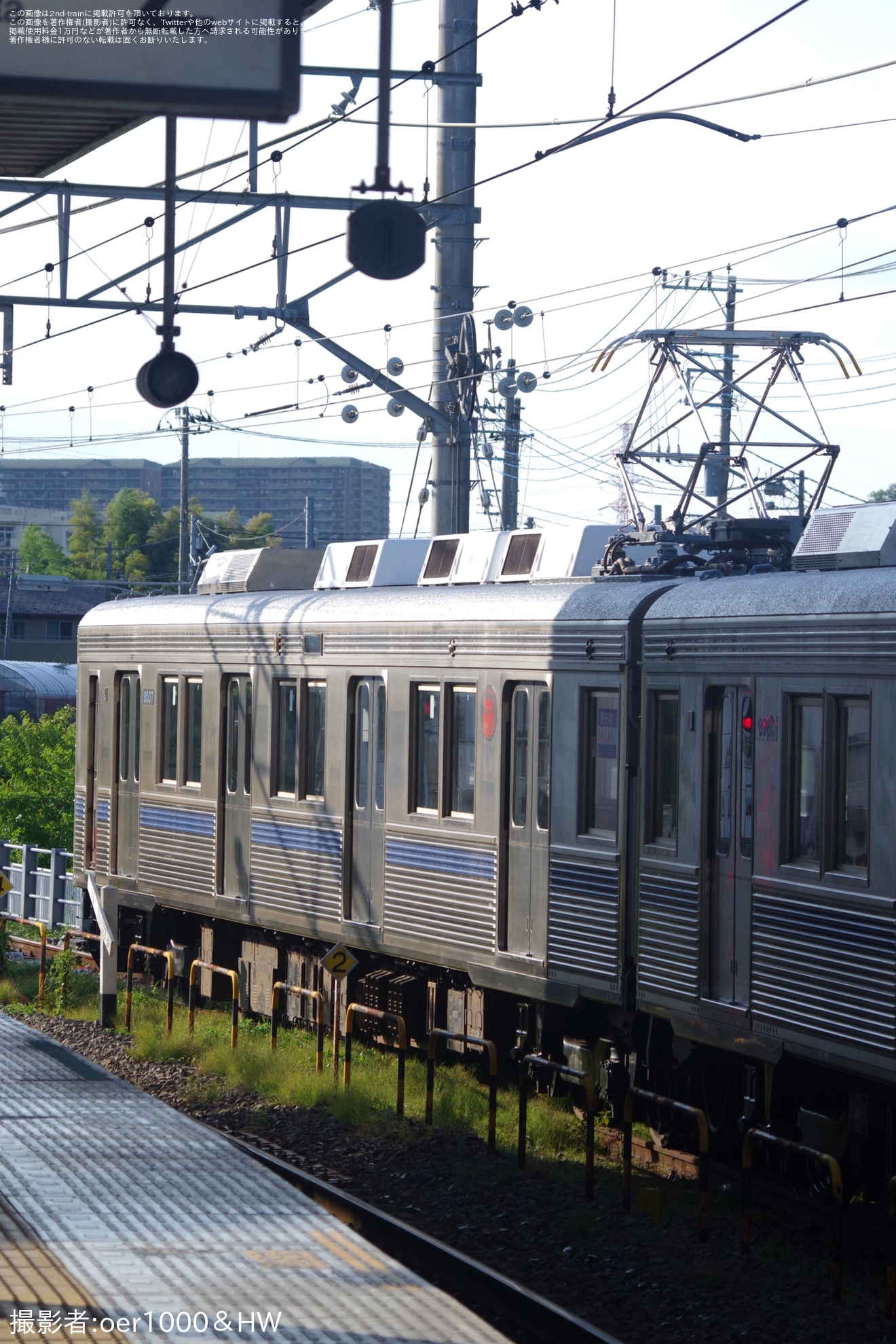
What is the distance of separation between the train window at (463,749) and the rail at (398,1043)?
5.07ft

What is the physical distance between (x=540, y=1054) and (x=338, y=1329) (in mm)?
5305

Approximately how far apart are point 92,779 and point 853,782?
1106 cm

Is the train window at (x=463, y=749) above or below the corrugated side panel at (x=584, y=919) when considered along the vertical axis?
above

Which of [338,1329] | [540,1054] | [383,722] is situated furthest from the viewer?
[383,722]

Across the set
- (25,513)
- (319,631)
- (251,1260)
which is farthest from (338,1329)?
(25,513)

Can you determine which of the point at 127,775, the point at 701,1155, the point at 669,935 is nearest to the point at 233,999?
the point at 127,775

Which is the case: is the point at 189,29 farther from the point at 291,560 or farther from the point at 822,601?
the point at 291,560

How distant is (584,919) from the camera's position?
38.5ft

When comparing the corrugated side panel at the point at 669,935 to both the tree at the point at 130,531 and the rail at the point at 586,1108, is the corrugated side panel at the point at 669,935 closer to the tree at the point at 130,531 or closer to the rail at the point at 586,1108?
the rail at the point at 586,1108

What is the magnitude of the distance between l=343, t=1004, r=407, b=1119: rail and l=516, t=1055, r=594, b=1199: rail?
916 mm

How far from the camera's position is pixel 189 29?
6316 mm

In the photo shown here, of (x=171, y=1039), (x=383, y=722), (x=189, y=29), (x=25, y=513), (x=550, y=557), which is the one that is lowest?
(x=171, y=1039)

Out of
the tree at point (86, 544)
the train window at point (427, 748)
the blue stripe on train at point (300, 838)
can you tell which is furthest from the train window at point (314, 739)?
the tree at point (86, 544)

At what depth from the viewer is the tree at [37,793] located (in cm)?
2758
